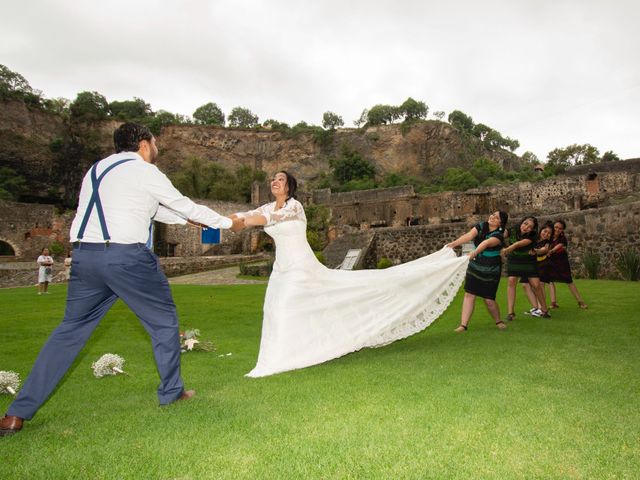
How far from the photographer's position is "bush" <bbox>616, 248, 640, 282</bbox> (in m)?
13.8

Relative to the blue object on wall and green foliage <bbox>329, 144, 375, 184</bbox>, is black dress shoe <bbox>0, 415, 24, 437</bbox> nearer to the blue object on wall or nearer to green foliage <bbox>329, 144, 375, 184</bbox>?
the blue object on wall

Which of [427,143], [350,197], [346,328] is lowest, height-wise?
[346,328]

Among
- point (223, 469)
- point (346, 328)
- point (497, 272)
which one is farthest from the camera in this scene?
point (497, 272)

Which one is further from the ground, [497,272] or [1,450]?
[497,272]

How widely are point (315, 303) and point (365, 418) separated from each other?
6.83 feet

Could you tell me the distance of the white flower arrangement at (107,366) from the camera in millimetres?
4672

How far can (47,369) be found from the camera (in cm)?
318

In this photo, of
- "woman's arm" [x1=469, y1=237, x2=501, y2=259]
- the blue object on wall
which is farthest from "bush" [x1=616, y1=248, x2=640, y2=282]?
the blue object on wall

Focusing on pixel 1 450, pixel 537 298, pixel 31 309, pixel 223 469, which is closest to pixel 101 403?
pixel 1 450

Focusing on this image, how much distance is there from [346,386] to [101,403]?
1.97 meters

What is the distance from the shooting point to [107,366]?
473 cm

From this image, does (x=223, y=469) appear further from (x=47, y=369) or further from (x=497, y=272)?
(x=497, y=272)

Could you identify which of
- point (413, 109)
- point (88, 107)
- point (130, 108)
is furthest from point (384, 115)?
point (88, 107)

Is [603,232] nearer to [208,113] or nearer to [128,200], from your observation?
[128,200]
